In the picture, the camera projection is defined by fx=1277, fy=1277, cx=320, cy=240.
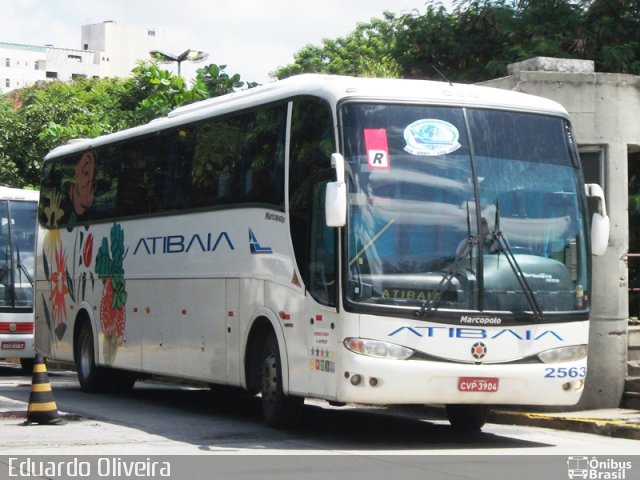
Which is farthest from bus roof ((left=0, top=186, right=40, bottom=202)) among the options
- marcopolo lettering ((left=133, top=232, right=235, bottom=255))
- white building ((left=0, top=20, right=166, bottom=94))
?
white building ((left=0, top=20, right=166, bottom=94))

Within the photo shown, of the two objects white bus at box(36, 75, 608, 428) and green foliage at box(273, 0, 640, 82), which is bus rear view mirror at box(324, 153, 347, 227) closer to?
white bus at box(36, 75, 608, 428)

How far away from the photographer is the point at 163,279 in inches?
651

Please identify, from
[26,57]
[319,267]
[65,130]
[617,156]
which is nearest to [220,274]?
[319,267]

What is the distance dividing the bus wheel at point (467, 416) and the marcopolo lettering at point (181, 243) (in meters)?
3.09

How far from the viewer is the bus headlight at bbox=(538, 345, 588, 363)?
12.3 m

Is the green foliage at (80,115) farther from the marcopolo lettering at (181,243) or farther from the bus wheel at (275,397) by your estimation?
the bus wheel at (275,397)

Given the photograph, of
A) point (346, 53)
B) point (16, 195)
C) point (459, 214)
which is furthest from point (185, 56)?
point (346, 53)

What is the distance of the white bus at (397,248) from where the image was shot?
38.6ft

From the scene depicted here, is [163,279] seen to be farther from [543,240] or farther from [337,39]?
[337,39]

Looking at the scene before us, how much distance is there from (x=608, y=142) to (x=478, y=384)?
17.6 ft

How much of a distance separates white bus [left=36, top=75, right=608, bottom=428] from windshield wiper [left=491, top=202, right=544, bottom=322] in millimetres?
14

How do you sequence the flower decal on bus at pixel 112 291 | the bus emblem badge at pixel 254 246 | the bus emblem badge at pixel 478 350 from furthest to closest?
the flower decal on bus at pixel 112 291, the bus emblem badge at pixel 254 246, the bus emblem badge at pixel 478 350

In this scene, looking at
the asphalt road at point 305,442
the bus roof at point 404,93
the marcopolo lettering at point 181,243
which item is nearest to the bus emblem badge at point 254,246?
the marcopolo lettering at point 181,243
